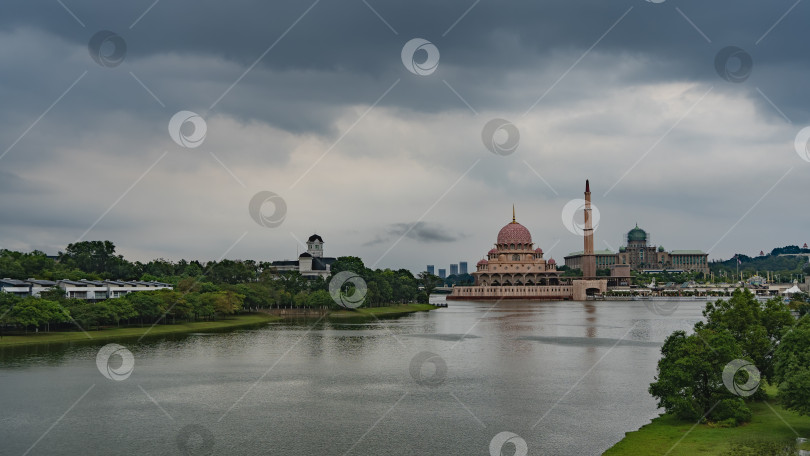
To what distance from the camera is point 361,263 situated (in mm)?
157250

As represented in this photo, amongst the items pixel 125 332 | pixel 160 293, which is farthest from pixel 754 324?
pixel 160 293

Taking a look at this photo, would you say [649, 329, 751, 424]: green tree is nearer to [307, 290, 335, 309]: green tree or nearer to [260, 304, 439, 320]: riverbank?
[260, 304, 439, 320]: riverbank

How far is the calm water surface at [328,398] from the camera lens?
2948cm

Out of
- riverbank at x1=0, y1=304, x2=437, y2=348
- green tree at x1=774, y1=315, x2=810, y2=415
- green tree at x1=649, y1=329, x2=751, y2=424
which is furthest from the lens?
riverbank at x1=0, y1=304, x2=437, y2=348

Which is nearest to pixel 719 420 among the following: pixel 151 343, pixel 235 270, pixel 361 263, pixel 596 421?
pixel 596 421

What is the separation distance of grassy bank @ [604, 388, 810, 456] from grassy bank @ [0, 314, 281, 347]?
57.3 meters

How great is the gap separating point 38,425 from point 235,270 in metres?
101

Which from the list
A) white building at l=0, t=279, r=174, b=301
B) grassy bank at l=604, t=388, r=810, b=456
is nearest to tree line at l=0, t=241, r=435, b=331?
white building at l=0, t=279, r=174, b=301

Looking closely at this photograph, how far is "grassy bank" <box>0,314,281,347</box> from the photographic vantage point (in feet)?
217

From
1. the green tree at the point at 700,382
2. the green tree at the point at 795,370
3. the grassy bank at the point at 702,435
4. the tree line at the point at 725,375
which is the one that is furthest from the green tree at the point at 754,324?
the green tree at the point at 795,370

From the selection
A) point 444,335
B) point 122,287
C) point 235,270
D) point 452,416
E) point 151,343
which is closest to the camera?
point 452,416

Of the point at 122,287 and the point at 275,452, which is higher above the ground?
the point at 122,287

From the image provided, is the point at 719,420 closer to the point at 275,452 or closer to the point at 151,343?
the point at 275,452

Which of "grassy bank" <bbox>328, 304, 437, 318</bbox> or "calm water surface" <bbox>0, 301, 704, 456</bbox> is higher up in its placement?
"grassy bank" <bbox>328, 304, 437, 318</bbox>
